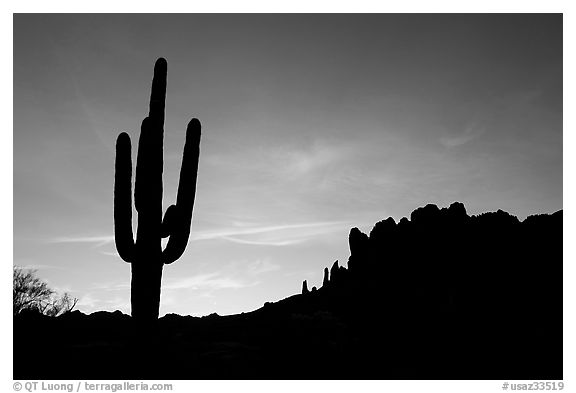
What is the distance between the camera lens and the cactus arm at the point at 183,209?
31.4 ft

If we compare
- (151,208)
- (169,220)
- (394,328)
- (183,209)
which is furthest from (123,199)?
(394,328)

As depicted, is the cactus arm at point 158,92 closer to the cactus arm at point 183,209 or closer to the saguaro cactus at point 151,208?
the saguaro cactus at point 151,208

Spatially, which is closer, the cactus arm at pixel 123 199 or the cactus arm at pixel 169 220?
the cactus arm at pixel 123 199

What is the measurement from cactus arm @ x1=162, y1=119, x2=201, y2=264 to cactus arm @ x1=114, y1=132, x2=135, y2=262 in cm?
93

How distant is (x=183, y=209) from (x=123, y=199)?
1.38 metres

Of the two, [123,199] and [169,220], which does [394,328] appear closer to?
[169,220]

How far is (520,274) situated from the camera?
31.7 meters

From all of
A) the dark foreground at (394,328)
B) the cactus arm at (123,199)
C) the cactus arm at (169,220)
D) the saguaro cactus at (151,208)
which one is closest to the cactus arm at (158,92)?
the saguaro cactus at (151,208)

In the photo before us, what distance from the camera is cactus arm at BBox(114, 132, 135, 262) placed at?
29.5ft

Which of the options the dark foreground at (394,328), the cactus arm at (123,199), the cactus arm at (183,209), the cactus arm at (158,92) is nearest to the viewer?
the cactus arm at (123,199)

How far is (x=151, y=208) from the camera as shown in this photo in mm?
9219

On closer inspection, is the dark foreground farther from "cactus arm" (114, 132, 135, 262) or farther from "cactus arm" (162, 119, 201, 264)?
Answer: "cactus arm" (114, 132, 135, 262)

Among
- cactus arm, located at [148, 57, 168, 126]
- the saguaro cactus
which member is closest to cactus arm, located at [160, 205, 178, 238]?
the saguaro cactus
